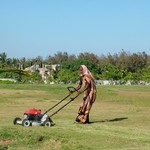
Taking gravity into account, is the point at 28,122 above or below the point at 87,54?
below

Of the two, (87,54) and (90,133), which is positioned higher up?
(87,54)

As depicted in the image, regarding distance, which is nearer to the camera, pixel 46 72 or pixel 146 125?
pixel 146 125

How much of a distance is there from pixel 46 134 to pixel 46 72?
95686 mm

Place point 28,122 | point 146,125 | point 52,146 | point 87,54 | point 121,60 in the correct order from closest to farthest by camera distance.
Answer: point 52,146 < point 28,122 < point 146,125 < point 121,60 < point 87,54

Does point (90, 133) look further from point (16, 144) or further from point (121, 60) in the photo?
point (121, 60)

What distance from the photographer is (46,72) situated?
10819 centimetres

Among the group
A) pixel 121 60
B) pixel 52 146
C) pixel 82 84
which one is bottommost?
pixel 52 146

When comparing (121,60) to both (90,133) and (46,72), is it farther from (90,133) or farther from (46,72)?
(90,133)

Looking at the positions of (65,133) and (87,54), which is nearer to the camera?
(65,133)

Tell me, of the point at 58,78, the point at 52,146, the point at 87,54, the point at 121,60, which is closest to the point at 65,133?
the point at 52,146

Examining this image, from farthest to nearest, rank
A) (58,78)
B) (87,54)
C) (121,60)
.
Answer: (87,54)
(121,60)
(58,78)

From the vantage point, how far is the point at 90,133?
44.1 ft

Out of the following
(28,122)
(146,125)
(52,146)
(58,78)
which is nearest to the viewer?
(52,146)

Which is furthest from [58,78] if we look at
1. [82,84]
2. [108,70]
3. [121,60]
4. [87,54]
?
[82,84]
